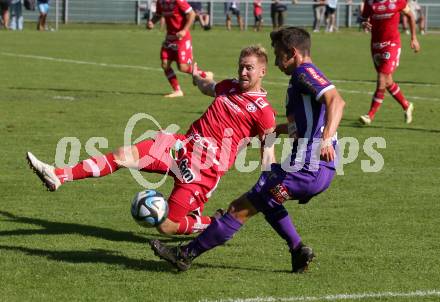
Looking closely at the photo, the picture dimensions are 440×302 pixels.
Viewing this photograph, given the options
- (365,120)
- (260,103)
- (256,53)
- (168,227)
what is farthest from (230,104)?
(365,120)

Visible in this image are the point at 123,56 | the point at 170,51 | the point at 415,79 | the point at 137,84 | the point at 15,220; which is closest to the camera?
the point at 15,220

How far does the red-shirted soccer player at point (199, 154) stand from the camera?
8984 mm

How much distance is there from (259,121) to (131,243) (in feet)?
5.05

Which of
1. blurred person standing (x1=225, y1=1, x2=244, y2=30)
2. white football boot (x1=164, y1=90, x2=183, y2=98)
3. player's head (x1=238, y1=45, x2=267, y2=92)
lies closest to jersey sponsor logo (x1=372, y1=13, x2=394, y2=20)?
white football boot (x1=164, y1=90, x2=183, y2=98)

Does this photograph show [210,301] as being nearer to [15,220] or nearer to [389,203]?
[15,220]

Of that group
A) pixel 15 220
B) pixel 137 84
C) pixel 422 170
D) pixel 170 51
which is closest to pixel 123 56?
pixel 137 84

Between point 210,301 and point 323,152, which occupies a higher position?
point 323,152

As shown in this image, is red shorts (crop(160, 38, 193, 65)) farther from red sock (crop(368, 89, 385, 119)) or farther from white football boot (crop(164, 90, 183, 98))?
red sock (crop(368, 89, 385, 119))

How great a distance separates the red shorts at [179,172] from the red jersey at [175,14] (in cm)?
1253

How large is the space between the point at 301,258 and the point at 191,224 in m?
1.38

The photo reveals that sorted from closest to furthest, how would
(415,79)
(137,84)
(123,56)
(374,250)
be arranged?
(374,250) < (137,84) < (415,79) < (123,56)

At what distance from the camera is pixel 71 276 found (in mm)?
7977

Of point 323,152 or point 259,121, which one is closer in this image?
point 323,152

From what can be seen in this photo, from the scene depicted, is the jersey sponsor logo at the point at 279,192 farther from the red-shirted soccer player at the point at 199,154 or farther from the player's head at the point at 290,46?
the red-shirted soccer player at the point at 199,154
